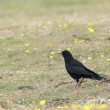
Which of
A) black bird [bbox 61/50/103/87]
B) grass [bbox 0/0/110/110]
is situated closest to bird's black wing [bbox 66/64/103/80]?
black bird [bbox 61/50/103/87]

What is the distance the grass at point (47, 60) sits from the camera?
38.5 ft

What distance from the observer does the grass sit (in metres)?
11.7

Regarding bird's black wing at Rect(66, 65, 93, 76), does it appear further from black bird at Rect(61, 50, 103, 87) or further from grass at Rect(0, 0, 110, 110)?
grass at Rect(0, 0, 110, 110)

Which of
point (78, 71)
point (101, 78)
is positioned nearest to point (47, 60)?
point (78, 71)

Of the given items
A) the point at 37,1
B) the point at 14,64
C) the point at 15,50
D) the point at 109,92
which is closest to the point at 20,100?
the point at 109,92

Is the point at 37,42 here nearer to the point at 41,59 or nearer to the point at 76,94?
the point at 41,59

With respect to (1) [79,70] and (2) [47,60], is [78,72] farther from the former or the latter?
(2) [47,60]

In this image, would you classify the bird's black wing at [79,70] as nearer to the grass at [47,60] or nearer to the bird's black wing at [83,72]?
the bird's black wing at [83,72]

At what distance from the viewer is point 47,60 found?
51.8 ft

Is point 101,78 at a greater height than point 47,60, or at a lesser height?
greater

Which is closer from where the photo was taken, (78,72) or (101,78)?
(101,78)

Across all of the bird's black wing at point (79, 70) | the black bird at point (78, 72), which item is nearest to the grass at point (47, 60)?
the black bird at point (78, 72)

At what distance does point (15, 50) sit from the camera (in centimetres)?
1716

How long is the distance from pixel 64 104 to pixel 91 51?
545 cm
